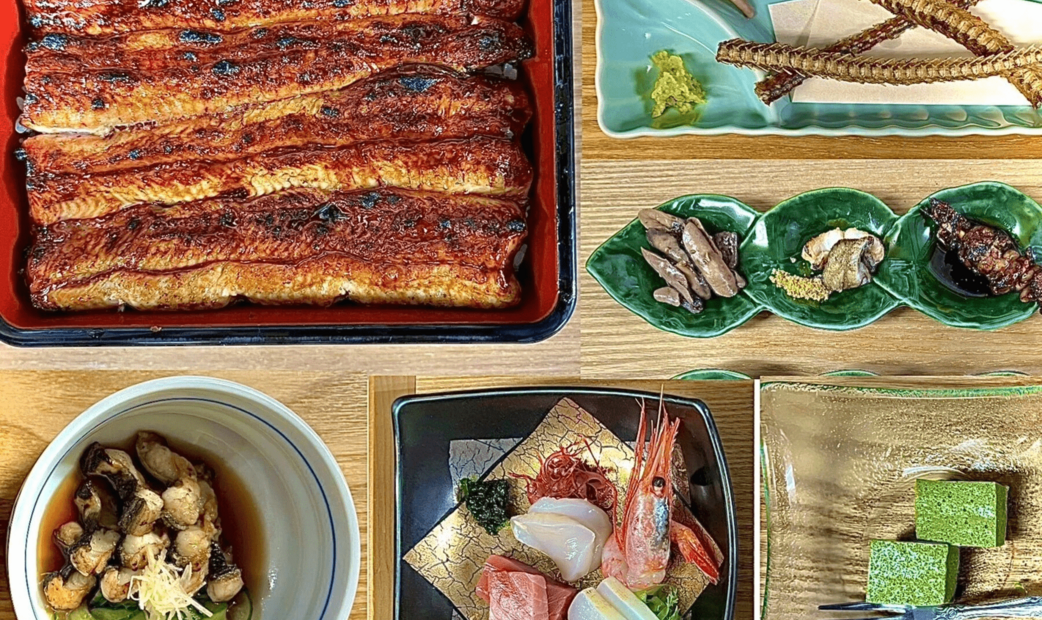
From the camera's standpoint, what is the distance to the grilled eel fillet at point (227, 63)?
5.56ft

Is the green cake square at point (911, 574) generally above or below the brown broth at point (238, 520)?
below

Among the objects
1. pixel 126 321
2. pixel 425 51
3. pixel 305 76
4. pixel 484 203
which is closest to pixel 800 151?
pixel 484 203

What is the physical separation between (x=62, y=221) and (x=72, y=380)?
327 mm

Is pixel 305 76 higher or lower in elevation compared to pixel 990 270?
higher

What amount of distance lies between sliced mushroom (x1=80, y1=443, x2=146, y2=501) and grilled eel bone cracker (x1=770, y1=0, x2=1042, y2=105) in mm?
1496

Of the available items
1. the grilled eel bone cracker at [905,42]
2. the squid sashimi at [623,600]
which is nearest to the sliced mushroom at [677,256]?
the grilled eel bone cracker at [905,42]

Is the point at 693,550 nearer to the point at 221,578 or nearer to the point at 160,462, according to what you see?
the point at 221,578

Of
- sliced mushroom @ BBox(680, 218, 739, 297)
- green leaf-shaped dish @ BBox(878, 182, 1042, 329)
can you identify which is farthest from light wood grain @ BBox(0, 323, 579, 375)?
green leaf-shaped dish @ BBox(878, 182, 1042, 329)

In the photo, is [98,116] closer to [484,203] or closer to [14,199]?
[14,199]

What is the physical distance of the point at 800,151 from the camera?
1.68 m

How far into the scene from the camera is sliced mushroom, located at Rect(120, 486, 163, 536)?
1.57m

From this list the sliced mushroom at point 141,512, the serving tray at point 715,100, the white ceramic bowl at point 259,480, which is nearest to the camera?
the white ceramic bowl at point 259,480

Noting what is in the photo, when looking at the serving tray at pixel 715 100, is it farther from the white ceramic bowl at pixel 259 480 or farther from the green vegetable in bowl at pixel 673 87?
the white ceramic bowl at pixel 259 480

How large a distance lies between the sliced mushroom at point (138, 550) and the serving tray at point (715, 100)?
118cm
